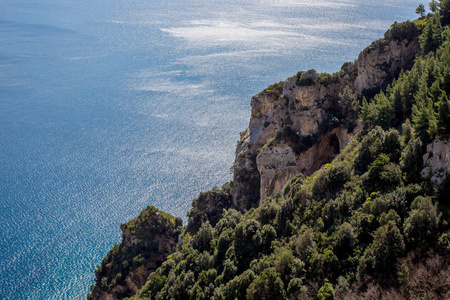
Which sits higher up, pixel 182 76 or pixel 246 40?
pixel 246 40

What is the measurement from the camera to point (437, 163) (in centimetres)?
2002

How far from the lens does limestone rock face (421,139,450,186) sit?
764 inches

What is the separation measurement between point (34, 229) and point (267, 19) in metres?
158

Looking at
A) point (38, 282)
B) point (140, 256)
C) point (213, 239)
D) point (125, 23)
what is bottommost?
point (38, 282)

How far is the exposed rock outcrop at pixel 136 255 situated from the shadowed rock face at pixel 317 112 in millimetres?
15375

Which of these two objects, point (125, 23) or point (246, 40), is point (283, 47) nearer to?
point (246, 40)

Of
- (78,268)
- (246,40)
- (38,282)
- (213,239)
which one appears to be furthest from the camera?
(246,40)

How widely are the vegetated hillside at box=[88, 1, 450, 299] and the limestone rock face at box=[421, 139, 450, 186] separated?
0.21 feet

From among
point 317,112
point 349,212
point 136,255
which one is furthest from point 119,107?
point 349,212

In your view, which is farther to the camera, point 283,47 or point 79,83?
point 283,47

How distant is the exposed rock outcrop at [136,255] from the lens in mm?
41688

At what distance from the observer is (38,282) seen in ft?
171

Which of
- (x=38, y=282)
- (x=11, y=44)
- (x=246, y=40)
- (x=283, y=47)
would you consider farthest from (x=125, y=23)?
(x=38, y=282)

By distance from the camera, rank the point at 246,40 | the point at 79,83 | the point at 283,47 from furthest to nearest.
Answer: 1. the point at 246,40
2. the point at 283,47
3. the point at 79,83
